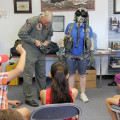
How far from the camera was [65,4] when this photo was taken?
4594 millimetres

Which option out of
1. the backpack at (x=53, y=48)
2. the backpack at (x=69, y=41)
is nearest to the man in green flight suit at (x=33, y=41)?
the backpack at (x=69, y=41)

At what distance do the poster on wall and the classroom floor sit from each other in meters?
1.67

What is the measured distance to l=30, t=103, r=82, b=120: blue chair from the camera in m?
1.46

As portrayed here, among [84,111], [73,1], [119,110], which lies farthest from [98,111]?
[73,1]

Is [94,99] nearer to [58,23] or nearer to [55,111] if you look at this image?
[58,23]

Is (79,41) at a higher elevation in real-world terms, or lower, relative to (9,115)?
higher

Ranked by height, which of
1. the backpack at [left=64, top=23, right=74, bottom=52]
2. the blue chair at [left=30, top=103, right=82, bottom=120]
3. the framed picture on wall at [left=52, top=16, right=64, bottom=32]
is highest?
the framed picture on wall at [left=52, top=16, right=64, bottom=32]

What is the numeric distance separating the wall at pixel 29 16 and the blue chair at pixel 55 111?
328 centimetres

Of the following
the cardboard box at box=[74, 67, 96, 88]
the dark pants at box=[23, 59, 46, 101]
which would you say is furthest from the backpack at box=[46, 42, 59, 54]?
the dark pants at box=[23, 59, 46, 101]

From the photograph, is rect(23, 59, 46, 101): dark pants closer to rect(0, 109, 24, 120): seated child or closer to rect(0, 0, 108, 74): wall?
rect(0, 0, 108, 74): wall

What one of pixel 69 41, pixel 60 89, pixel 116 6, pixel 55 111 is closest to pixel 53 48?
pixel 69 41

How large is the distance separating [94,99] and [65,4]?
2.21m

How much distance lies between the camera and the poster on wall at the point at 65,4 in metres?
4.58

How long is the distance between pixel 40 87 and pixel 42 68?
12.8 inches
